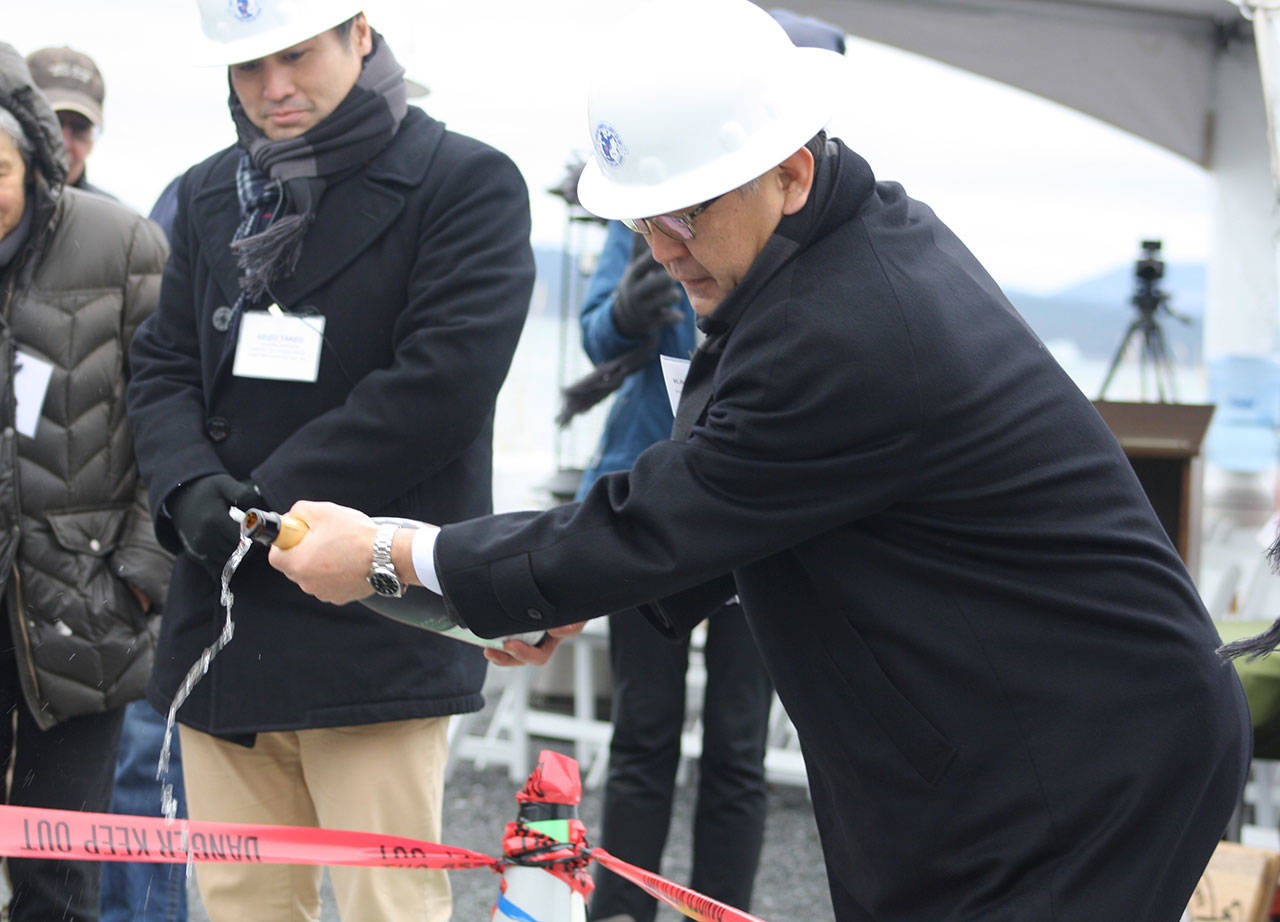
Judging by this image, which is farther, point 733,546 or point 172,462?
point 172,462

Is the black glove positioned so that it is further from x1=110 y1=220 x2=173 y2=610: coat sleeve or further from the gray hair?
the gray hair

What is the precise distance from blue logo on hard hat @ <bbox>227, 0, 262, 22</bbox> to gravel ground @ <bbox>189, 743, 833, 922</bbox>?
95.5 inches

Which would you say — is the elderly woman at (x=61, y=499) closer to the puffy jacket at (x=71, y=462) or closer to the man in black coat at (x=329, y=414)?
the puffy jacket at (x=71, y=462)

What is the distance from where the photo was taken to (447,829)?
4.67 meters

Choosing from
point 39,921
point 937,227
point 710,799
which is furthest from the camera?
point 710,799

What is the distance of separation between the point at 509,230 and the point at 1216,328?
489cm

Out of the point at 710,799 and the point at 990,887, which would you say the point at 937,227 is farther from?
the point at 710,799

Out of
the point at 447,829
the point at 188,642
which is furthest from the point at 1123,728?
the point at 447,829

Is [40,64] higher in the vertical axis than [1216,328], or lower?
higher

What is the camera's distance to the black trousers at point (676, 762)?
3.30 meters

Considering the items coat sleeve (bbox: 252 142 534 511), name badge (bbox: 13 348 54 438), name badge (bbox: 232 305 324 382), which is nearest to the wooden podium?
coat sleeve (bbox: 252 142 534 511)

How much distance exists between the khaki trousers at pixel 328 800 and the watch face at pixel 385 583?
0.62 metres

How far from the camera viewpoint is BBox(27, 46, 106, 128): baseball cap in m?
4.04

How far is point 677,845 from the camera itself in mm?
4531
